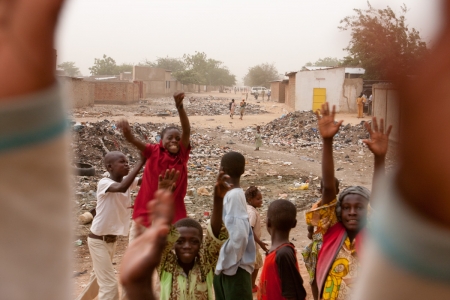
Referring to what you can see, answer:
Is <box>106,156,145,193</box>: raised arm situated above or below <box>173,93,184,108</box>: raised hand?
below

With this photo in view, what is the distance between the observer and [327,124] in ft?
8.04

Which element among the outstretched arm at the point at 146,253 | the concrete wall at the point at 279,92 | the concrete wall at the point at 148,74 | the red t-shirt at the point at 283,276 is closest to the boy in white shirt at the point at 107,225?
the red t-shirt at the point at 283,276

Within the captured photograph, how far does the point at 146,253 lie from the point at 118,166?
3597mm

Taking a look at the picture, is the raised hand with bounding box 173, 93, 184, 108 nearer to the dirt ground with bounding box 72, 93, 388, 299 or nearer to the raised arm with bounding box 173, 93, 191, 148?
the raised arm with bounding box 173, 93, 191, 148

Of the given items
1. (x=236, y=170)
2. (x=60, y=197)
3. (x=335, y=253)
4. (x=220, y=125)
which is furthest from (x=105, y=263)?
(x=220, y=125)

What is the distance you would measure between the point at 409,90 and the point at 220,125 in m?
25.1

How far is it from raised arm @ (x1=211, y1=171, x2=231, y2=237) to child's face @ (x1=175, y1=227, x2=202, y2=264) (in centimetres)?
13

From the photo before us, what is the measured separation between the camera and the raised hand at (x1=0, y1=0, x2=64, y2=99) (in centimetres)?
51

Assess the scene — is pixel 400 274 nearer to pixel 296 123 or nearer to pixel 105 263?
pixel 105 263

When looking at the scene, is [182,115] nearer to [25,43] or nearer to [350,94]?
[25,43]

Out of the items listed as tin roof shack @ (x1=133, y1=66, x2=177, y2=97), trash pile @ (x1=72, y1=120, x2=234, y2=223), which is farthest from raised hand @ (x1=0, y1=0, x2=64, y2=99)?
tin roof shack @ (x1=133, y1=66, x2=177, y2=97)

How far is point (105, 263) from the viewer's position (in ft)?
15.0

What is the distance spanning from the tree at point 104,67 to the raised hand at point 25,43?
298 ft

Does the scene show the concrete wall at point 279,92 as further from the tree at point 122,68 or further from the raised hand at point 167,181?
the raised hand at point 167,181
